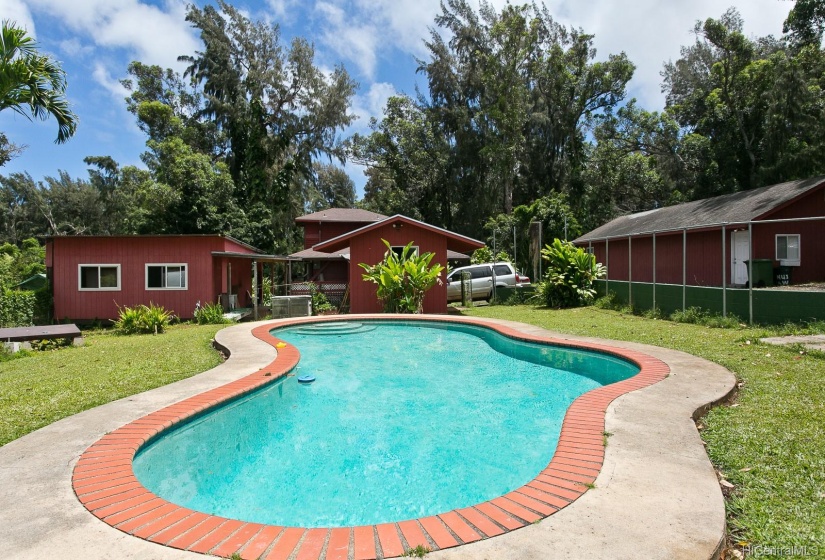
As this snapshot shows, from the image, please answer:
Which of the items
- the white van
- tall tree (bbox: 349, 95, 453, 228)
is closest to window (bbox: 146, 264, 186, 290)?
the white van

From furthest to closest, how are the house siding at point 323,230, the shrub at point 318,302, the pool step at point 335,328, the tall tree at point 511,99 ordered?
the tall tree at point 511,99
the house siding at point 323,230
the shrub at point 318,302
the pool step at point 335,328

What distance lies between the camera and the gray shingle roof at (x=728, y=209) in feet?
57.5

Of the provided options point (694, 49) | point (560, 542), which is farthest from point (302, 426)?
point (694, 49)

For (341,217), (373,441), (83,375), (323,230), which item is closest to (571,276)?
(373,441)

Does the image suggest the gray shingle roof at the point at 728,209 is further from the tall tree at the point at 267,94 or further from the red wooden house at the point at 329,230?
the tall tree at the point at 267,94

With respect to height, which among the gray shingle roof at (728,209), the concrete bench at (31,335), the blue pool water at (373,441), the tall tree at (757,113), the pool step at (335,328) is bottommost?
the blue pool water at (373,441)

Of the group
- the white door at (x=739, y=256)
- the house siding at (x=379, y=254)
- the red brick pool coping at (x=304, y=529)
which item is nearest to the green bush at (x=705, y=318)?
the white door at (x=739, y=256)

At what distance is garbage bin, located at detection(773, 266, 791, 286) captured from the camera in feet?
58.3

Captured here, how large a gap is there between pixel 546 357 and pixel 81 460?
7531mm

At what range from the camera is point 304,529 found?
278 centimetres

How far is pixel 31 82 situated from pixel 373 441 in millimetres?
11226

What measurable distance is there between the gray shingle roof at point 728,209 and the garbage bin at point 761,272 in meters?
1.62

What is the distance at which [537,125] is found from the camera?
1459 inches

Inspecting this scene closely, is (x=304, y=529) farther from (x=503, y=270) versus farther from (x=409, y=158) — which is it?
(x=409, y=158)
